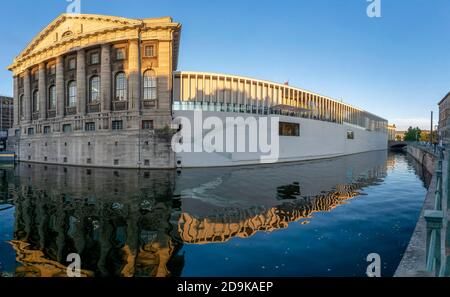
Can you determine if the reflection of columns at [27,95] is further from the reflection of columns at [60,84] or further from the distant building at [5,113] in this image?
the distant building at [5,113]

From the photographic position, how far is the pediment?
37.6 m

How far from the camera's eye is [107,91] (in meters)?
37.2

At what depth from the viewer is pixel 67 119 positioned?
41.7m

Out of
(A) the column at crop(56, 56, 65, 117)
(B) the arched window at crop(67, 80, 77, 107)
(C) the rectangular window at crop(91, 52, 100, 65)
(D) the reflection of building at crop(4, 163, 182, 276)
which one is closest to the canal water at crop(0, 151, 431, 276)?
(D) the reflection of building at crop(4, 163, 182, 276)

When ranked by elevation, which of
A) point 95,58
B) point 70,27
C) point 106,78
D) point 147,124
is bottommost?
point 147,124

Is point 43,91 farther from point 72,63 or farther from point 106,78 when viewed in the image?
point 106,78

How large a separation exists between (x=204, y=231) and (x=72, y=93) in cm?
4240

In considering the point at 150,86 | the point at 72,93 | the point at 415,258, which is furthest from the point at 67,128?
the point at 415,258

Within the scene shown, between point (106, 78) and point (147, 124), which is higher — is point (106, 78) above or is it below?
above

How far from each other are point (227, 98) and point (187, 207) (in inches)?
1150

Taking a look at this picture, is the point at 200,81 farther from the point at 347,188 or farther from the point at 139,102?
the point at 347,188

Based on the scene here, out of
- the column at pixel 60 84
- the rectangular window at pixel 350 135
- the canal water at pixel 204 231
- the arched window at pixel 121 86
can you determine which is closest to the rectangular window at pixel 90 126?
the arched window at pixel 121 86

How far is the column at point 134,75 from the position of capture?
35.5 metres
